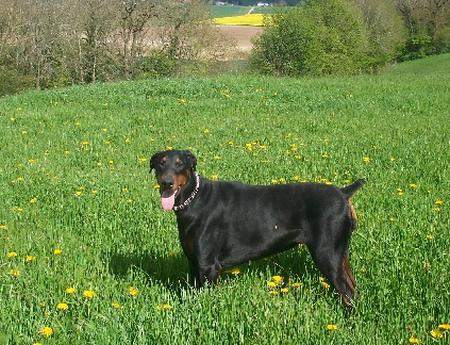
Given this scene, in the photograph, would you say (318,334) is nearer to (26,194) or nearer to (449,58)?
(26,194)

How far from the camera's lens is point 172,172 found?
14.9 ft

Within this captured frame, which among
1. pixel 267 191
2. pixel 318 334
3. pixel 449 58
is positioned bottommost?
pixel 449 58

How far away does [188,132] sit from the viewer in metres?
11.4

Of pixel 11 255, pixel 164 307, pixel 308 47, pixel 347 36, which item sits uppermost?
pixel 164 307

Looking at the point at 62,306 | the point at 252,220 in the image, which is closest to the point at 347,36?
the point at 252,220

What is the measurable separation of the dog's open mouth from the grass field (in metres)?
0.62

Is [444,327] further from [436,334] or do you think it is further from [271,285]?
[271,285]

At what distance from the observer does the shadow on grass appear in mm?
5059

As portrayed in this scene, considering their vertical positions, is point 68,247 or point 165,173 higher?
point 165,173

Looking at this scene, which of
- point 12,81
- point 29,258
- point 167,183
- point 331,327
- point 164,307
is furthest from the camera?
point 12,81

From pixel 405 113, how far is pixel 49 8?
26.1 m

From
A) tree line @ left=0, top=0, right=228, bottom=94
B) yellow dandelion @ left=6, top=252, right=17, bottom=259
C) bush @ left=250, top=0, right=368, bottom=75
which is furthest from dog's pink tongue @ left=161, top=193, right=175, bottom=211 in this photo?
bush @ left=250, top=0, right=368, bottom=75

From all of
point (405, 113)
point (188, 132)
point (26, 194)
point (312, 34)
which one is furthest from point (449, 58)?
point (26, 194)

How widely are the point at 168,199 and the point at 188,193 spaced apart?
0.22m
